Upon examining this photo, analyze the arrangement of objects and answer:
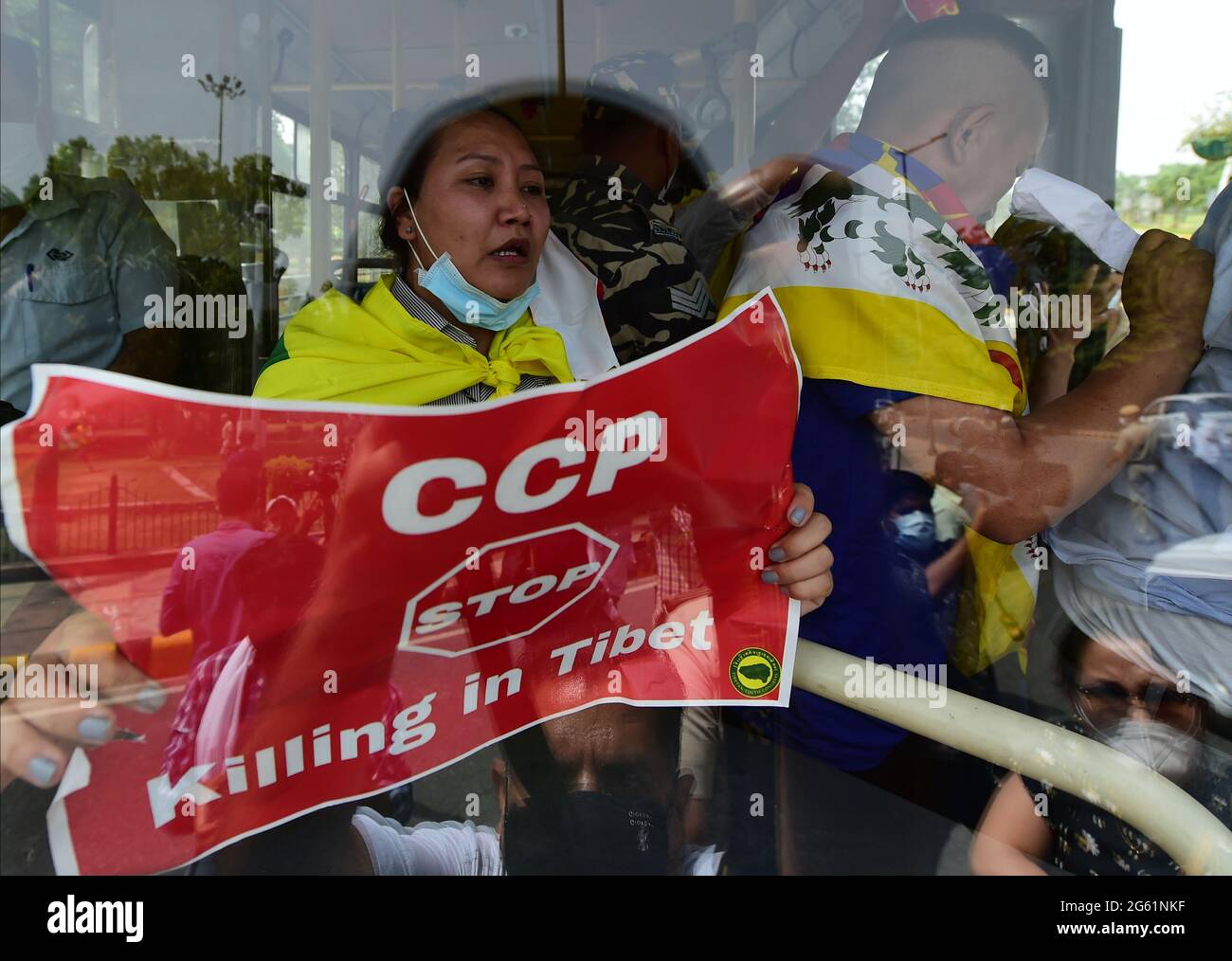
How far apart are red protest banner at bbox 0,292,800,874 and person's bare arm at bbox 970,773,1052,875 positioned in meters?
0.58

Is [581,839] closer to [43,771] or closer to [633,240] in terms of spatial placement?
[43,771]

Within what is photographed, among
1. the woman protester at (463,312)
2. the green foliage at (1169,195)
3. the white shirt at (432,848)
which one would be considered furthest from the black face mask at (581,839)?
the green foliage at (1169,195)

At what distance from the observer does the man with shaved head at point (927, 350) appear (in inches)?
60.8

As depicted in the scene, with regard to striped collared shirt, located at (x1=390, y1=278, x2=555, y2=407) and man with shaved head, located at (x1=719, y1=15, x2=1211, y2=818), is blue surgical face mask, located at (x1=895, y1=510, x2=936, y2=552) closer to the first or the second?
man with shaved head, located at (x1=719, y1=15, x2=1211, y2=818)

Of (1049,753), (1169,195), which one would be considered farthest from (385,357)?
(1169,195)

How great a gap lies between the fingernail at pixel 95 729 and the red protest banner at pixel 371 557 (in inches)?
0.8

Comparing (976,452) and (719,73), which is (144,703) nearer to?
(976,452)

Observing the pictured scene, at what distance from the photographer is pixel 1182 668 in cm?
163

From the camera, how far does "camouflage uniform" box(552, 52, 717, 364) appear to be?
169 centimetres

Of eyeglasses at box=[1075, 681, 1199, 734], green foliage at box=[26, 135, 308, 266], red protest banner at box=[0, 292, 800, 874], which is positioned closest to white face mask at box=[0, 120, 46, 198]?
green foliage at box=[26, 135, 308, 266]

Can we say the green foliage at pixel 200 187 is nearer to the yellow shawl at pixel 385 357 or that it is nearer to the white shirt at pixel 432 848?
the yellow shawl at pixel 385 357

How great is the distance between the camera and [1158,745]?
164 cm
